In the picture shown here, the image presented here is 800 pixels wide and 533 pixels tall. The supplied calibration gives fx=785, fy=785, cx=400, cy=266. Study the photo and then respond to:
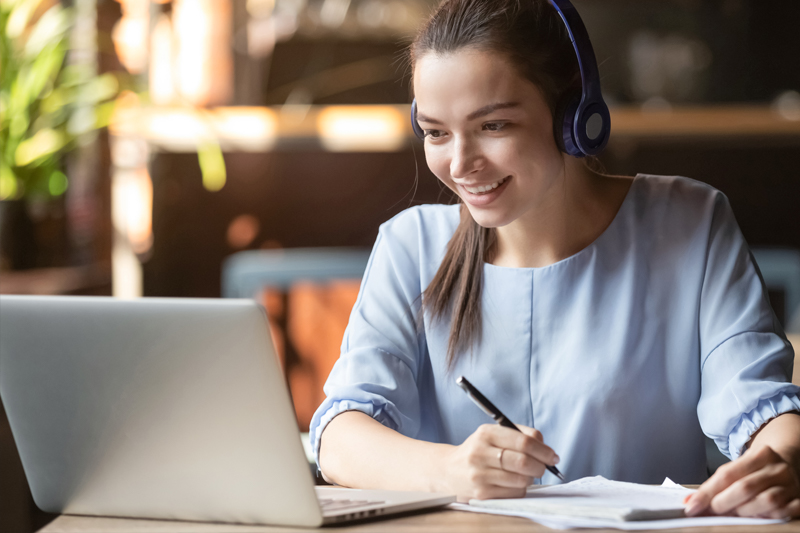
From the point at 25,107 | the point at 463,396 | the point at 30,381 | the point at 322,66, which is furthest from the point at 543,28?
the point at 322,66

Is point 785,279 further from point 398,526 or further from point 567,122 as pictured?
point 398,526

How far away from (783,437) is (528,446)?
0.31 metres

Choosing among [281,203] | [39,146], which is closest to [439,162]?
[39,146]

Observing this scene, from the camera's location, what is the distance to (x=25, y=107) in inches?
75.4

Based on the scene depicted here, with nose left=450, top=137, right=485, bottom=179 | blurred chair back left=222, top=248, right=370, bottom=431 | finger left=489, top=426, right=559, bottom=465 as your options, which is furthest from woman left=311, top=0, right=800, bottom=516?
blurred chair back left=222, top=248, right=370, bottom=431

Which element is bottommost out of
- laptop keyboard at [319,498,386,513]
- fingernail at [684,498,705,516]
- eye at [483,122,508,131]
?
laptop keyboard at [319,498,386,513]

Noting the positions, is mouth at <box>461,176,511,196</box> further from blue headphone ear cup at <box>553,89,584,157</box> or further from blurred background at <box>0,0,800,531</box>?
blurred background at <box>0,0,800,531</box>

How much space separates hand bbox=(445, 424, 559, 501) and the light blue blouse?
10.2 inches

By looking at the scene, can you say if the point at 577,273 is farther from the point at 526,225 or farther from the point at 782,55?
the point at 782,55

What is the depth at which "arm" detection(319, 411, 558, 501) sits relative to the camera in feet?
2.48

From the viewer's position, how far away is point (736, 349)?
1.00m

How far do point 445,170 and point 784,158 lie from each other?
5.95 ft

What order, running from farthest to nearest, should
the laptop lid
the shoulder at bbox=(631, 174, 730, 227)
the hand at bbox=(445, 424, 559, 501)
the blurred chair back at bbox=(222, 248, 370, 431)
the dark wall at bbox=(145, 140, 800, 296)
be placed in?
1. the dark wall at bbox=(145, 140, 800, 296)
2. the blurred chair back at bbox=(222, 248, 370, 431)
3. the shoulder at bbox=(631, 174, 730, 227)
4. the hand at bbox=(445, 424, 559, 501)
5. the laptop lid

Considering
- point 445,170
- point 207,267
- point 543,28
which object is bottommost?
point 207,267
